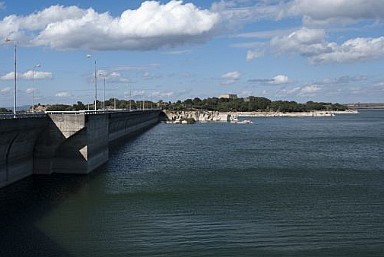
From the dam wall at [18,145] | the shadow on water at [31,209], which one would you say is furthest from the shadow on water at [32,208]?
the dam wall at [18,145]

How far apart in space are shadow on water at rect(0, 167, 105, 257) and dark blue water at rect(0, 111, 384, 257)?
55 millimetres

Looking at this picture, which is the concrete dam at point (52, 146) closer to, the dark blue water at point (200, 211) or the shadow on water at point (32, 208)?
the shadow on water at point (32, 208)

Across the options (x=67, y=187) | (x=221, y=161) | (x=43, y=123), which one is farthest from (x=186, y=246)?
(x=221, y=161)

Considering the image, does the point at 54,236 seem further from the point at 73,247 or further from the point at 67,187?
the point at 67,187

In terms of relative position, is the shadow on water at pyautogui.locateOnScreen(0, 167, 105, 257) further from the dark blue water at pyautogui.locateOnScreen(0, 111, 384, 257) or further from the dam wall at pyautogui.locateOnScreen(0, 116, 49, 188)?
the dam wall at pyautogui.locateOnScreen(0, 116, 49, 188)

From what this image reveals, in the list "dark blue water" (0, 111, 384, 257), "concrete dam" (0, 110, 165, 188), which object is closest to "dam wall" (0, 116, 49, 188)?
"concrete dam" (0, 110, 165, 188)

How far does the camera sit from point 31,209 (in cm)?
3044

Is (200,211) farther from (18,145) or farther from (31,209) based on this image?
(18,145)

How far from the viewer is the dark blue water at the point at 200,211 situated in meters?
22.8

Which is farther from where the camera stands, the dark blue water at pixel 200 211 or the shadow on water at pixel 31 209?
the dark blue water at pixel 200 211

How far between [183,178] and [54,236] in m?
18.9

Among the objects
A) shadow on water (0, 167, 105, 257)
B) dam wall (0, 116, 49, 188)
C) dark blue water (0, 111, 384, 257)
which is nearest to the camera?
shadow on water (0, 167, 105, 257)

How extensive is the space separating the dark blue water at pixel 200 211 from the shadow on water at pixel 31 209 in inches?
2.2

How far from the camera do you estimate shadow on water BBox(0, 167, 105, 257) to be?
878 inches
